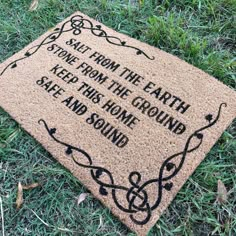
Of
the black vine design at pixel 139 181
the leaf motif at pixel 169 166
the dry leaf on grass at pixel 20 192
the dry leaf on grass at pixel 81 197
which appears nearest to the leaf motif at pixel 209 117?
the black vine design at pixel 139 181

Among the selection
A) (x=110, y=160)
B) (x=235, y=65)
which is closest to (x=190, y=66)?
(x=235, y=65)

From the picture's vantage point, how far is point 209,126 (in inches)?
58.5

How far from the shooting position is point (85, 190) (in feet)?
4.57

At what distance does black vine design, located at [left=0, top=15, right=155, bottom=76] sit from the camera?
6.09ft

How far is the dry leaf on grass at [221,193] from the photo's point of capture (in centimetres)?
131

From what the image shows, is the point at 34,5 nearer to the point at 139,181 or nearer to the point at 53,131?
the point at 53,131

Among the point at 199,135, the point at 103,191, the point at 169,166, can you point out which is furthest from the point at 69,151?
the point at 199,135

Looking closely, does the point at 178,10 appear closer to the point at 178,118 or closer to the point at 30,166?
the point at 178,118

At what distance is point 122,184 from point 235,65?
0.84 meters

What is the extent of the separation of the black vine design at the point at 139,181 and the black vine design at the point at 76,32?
64cm

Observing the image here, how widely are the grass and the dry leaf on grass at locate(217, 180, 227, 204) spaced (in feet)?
0.06

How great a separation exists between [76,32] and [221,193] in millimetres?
1199

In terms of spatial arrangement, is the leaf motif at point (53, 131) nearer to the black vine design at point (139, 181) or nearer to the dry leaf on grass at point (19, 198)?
the black vine design at point (139, 181)

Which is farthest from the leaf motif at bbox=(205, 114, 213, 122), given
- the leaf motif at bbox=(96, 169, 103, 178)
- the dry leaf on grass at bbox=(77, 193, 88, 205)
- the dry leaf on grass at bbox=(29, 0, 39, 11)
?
the dry leaf on grass at bbox=(29, 0, 39, 11)
